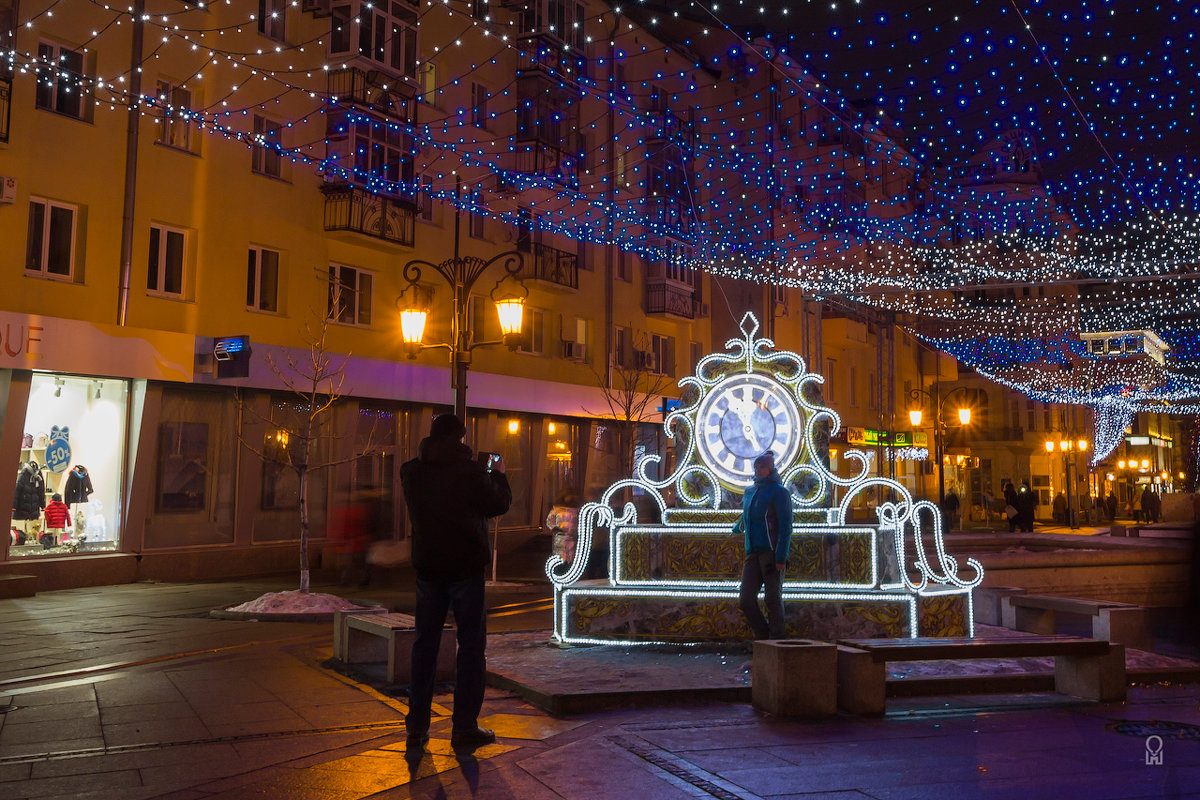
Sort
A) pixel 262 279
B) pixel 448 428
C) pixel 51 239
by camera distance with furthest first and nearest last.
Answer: pixel 262 279
pixel 51 239
pixel 448 428

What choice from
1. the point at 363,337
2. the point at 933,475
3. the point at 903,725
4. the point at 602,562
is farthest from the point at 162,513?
the point at 933,475

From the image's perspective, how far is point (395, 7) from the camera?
22938mm

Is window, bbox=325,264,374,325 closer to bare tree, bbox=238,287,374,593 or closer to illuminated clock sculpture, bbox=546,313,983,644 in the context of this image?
bare tree, bbox=238,287,374,593

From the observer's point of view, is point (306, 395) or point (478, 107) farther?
point (478, 107)

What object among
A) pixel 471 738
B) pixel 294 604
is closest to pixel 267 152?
pixel 294 604

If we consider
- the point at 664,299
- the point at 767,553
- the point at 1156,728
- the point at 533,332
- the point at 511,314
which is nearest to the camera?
the point at 1156,728

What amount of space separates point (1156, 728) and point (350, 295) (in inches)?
730

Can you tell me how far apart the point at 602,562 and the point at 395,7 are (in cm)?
1280

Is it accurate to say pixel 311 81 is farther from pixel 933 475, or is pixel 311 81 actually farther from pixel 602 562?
pixel 933 475

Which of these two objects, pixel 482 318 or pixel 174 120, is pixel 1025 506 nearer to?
pixel 482 318

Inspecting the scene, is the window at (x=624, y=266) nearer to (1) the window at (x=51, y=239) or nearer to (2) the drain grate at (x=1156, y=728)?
(1) the window at (x=51, y=239)

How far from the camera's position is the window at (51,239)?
667 inches

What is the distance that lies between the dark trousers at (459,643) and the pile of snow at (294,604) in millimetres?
7266

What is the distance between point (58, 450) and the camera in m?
18.0
